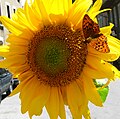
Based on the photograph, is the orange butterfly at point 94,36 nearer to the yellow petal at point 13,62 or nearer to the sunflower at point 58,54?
the sunflower at point 58,54

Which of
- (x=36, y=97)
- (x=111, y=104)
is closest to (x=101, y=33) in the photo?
(x=36, y=97)

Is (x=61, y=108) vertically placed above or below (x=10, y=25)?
below

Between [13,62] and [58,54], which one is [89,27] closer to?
[58,54]

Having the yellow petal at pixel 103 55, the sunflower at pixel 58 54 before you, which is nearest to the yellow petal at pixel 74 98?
the sunflower at pixel 58 54

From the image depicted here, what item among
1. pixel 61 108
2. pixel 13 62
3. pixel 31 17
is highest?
pixel 31 17

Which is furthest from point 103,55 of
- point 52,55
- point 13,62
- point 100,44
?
point 13,62

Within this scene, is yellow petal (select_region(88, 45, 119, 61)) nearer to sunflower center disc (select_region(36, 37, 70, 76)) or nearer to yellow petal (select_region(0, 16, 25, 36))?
sunflower center disc (select_region(36, 37, 70, 76))

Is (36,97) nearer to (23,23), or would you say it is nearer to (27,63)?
(27,63)
